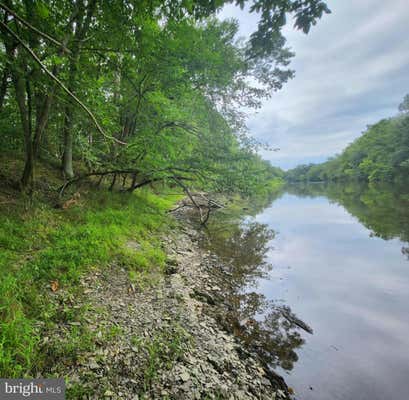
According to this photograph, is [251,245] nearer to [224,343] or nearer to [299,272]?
[299,272]

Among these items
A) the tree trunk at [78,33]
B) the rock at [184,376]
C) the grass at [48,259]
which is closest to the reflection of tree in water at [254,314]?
the rock at [184,376]

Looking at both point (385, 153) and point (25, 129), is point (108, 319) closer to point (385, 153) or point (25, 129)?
point (25, 129)

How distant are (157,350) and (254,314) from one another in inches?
107

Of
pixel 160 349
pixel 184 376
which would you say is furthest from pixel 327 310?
pixel 160 349

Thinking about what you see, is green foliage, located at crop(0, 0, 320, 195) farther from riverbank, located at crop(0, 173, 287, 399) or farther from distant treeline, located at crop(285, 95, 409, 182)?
distant treeline, located at crop(285, 95, 409, 182)

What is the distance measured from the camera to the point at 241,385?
2.64 m

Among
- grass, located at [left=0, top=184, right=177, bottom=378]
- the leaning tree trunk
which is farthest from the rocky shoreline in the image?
the leaning tree trunk

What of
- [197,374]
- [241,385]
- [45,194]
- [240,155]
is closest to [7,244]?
[45,194]

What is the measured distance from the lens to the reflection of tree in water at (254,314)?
3.64 m

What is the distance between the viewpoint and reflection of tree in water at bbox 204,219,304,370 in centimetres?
364

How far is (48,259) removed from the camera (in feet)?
11.9

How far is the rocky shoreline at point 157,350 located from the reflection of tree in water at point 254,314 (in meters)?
0.31

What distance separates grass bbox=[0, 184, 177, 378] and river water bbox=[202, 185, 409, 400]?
2.99 metres

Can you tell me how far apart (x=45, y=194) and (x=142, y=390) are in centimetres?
647
